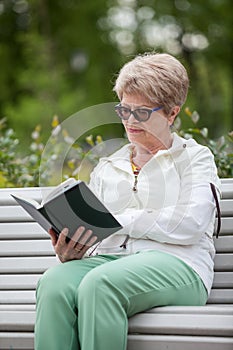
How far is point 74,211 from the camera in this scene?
2928mm

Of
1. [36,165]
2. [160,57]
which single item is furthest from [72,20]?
[160,57]

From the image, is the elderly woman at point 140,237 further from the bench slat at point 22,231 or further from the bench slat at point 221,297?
the bench slat at point 22,231

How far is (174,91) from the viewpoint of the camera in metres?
3.36

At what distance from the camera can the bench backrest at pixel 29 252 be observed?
3539 mm

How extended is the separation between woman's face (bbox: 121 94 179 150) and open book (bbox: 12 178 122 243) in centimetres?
44

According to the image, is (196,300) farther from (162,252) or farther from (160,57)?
(160,57)

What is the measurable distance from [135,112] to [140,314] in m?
0.84

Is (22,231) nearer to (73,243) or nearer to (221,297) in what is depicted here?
(73,243)

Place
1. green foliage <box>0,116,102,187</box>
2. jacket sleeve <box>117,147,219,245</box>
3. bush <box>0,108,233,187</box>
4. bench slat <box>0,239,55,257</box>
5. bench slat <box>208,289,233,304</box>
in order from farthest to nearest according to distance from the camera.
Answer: green foliage <box>0,116,102,187</box>
bush <box>0,108,233,187</box>
bench slat <box>0,239,55,257</box>
bench slat <box>208,289,233,304</box>
jacket sleeve <box>117,147,219,245</box>

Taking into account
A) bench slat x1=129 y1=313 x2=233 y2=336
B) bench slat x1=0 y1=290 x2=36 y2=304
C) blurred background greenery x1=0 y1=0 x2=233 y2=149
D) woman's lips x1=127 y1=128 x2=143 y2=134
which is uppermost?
woman's lips x1=127 y1=128 x2=143 y2=134

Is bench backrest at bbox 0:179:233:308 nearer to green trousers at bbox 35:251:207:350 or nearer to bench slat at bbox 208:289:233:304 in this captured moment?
bench slat at bbox 208:289:233:304

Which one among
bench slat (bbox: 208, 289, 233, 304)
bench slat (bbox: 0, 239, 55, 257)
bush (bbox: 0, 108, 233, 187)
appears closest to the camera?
bench slat (bbox: 208, 289, 233, 304)

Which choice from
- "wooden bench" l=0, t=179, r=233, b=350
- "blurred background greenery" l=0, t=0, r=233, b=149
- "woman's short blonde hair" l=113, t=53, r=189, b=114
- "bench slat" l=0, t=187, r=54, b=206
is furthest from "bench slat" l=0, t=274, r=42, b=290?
"blurred background greenery" l=0, t=0, r=233, b=149

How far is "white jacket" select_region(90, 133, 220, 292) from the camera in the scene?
318 cm
